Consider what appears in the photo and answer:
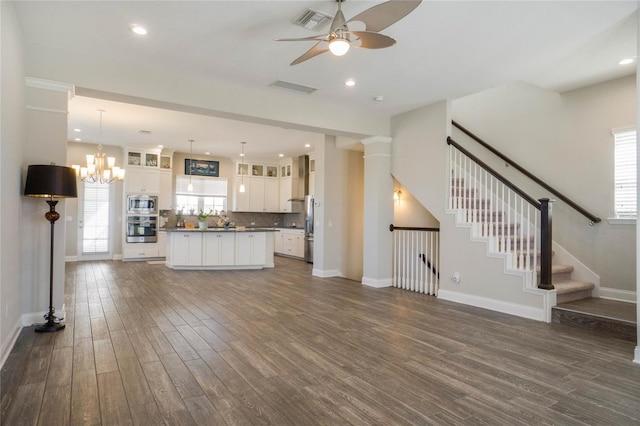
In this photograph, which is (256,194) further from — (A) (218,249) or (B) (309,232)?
(A) (218,249)

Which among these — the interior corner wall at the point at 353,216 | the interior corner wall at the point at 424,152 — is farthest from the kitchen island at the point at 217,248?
the interior corner wall at the point at 424,152

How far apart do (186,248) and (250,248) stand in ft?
4.62

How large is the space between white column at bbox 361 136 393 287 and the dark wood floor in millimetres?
1553

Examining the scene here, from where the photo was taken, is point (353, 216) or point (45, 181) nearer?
point (45, 181)

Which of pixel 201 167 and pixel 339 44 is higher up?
pixel 201 167

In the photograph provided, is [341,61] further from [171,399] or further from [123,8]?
[171,399]

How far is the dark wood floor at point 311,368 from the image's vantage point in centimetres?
223

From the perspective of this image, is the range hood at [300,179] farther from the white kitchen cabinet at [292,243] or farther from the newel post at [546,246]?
the newel post at [546,246]

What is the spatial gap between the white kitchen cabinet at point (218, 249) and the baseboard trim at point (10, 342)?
4.52 m

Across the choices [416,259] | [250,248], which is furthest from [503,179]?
[250,248]

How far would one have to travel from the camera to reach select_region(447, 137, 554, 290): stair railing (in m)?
4.38

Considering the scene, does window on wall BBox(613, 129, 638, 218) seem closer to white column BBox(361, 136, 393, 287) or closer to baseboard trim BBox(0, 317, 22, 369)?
white column BBox(361, 136, 393, 287)

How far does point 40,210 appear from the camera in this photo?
3930mm

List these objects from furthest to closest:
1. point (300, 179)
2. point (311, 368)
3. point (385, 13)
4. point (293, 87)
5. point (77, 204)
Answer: point (300, 179) < point (77, 204) < point (293, 87) < point (311, 368) < point (385, 13)
